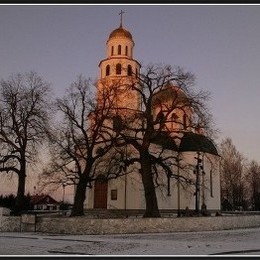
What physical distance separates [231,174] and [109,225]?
4668 cm

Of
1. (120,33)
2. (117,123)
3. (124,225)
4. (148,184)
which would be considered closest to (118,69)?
(120,33)

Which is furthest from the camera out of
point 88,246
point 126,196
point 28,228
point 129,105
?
point 126,196

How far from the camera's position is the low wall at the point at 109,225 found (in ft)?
91.1

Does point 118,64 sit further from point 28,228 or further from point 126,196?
point 28,228

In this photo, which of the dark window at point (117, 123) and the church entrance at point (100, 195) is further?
the church entrance at point (100, 195)

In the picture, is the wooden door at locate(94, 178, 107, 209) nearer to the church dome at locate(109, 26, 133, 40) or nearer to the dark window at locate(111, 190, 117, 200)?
the dark window at locate(111, 190, 117, 200)

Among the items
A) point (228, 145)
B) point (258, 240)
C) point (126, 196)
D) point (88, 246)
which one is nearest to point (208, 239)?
point (258, 240)

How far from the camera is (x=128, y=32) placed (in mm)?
51406

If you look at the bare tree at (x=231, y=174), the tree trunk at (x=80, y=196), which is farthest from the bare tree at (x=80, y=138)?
the bare tree at (x=231, y=174)

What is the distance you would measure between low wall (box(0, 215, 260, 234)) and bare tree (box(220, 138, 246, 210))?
39.2 metres

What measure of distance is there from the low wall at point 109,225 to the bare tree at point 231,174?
39.2m

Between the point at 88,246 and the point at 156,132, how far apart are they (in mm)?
13507

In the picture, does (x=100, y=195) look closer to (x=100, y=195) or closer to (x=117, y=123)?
(x=100, y=195)

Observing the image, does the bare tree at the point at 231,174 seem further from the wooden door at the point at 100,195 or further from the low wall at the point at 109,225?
the low wall at the point at 109,225
